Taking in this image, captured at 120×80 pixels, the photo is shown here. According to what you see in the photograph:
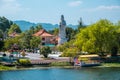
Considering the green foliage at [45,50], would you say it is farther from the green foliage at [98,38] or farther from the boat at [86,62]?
the boat at [86,62]

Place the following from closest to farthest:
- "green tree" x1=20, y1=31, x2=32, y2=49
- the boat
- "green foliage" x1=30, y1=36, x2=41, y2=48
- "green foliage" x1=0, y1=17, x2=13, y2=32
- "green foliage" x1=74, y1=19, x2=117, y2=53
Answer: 1. the boat
2. "green foliage" x1=74, y1=19, x2=117, y2=53
3. "green foliage" x1=30, y1=36, x2=41, y2=48
4. "green tree" x1=20, y1=31, x2=32, y2=49
5. "green foliage" x1=0, y1=17, x2=13, y2=32

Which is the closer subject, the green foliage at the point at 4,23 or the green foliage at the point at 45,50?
the green foliage at the point at 45,50

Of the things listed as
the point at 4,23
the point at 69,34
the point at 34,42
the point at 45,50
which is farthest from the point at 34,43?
the point at 4,23

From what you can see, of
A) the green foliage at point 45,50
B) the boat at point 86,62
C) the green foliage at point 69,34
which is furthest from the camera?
the green foliage at point 69,34

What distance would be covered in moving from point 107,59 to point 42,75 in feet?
85.9

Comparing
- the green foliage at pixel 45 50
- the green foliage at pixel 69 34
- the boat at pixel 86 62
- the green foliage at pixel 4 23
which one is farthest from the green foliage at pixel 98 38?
the green foliage at pixel 4 23

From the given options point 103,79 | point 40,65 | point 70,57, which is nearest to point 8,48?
point 70,57

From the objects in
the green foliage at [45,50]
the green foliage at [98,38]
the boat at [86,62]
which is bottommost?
the boat at [86,62]

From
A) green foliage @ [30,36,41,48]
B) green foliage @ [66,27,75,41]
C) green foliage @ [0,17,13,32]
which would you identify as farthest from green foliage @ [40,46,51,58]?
green foliage @ [0,17,13,32]

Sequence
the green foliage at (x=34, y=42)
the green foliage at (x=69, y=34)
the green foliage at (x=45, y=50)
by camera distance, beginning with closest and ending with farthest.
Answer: the green foliage at (x=45, y=50), the green foliage at (x=34, y=42), the green foliage at (x=69, y=34)

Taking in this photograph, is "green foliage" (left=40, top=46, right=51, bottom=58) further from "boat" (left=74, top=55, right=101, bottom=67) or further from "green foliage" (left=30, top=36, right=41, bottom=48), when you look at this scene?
"green foliage" (left=30, top=36, right=41, bottom=48)

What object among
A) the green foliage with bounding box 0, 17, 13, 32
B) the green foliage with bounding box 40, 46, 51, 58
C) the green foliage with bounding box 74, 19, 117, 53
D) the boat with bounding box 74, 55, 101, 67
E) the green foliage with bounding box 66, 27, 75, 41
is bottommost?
the boat with bounding box 74, 55, 101, 67

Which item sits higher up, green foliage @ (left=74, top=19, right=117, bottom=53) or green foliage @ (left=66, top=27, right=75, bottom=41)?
green foliage @ (left=66, top=27, right=75, bottom=41)

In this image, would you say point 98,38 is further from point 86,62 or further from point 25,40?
point 25,40
